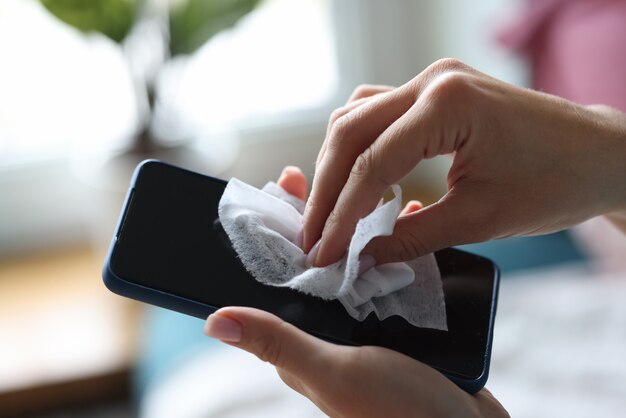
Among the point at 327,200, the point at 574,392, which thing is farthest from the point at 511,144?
the point at 574,392

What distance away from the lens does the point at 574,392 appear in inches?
34.4

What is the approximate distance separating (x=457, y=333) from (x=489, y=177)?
13cm

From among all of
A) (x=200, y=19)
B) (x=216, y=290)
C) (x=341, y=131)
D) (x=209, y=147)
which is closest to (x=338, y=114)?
(x=341, y=131)

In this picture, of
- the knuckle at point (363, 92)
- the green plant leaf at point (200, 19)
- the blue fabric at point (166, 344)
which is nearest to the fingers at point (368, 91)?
the knuckle at point (363, 92)

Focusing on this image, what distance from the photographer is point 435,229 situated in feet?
2.05

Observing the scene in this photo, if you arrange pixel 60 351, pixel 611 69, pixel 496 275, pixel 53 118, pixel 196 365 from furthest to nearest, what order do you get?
pixel 53 118 → pixel 60 351 → pixel 611 69 → pixel 196 365 → pixel 496 275

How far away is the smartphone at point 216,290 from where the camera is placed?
23.9 inches

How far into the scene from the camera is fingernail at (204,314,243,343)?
54cm

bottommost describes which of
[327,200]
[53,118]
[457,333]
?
[53,118]

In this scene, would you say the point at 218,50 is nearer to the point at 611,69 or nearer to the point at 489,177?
the point at 611,69

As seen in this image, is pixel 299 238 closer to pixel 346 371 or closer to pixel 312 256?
pixel 312 256

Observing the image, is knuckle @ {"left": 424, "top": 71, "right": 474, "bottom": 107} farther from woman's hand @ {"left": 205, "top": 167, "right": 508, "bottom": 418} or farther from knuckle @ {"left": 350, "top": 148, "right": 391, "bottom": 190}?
woman's hand @ {"left": 205, "top": 167, "right": 508, "bottom": 418}

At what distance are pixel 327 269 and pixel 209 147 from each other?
0.88m

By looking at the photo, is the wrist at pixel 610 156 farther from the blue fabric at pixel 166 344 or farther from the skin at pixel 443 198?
the blue fabric at pixel 166 344
